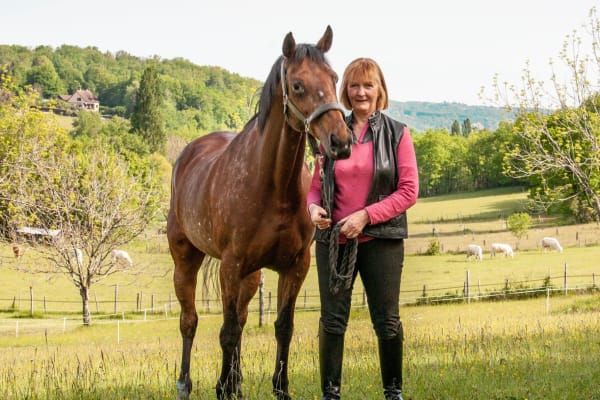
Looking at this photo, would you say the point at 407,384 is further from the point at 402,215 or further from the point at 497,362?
the point at 402,215

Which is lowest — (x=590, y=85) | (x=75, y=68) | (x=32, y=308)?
(x=32, y=308)

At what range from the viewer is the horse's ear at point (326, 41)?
4441 mm

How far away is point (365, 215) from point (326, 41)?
4.27 feet

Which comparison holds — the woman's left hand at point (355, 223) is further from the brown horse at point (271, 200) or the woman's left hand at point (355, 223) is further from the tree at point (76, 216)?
the tree at point (76, 216)

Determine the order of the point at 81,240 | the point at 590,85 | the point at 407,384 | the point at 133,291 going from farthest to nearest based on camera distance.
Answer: the point at 133,291, the point at 81,240, the point at 590,85, the point at 407,384

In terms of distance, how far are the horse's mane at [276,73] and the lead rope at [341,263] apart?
110 centimetres

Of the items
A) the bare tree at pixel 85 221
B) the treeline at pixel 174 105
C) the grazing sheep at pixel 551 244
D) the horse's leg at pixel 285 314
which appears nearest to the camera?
the horse's leg at pixel 285 314

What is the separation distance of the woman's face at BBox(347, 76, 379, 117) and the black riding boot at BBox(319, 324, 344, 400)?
1.47m

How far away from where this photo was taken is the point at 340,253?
4.16 metres

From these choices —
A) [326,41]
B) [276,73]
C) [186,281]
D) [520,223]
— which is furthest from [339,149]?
[520,223]

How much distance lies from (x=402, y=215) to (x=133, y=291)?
3971 centimetres

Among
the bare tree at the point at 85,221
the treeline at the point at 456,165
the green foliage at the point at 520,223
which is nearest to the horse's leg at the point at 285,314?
the bare tree at the point at 85,221

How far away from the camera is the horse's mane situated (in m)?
4.30

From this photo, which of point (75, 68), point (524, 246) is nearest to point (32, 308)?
point (524, 246)
